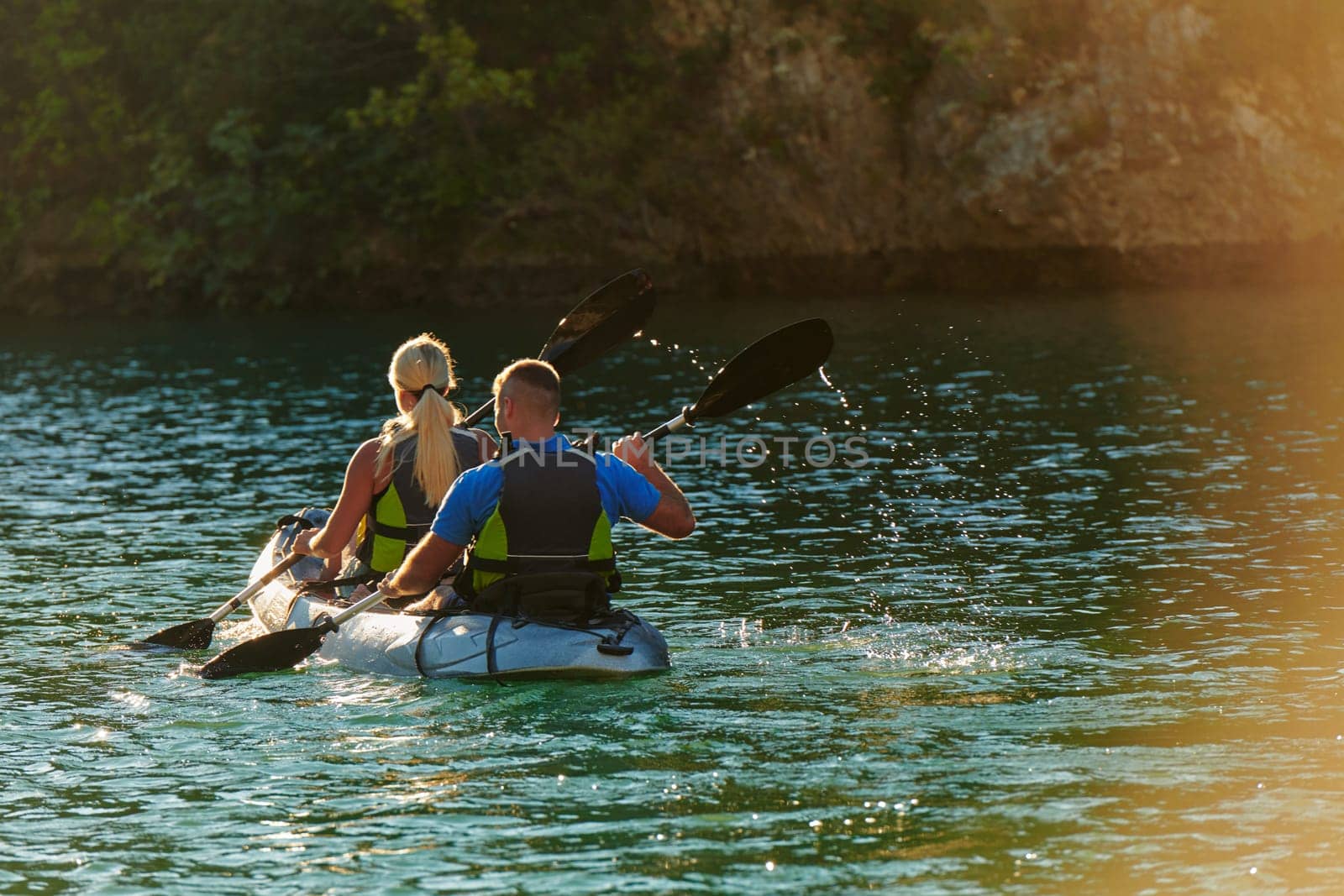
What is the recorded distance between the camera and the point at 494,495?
8750 mm

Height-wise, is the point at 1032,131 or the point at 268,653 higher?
the point at 1032,131

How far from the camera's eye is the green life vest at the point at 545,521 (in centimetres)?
867

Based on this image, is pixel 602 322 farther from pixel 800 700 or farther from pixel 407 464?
pixel 800 700

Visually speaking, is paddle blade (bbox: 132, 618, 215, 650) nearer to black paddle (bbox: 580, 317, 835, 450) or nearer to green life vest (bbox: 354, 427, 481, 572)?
green life vest (bbox: 354, 427, 481, 572)

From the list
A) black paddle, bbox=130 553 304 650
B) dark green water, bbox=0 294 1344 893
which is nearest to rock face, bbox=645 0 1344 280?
dark green water, bbox=0 294 1344 893

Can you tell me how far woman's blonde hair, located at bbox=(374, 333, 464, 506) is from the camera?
30.9ft

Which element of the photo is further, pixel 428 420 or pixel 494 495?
pixel 428 420

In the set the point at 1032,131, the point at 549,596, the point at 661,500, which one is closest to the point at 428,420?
the point at 549,596

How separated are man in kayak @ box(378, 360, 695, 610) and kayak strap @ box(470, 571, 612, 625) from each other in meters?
0.04

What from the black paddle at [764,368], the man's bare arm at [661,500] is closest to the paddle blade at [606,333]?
the black paddle at [764,368]

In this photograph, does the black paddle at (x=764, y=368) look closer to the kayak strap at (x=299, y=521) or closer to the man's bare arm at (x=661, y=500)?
the man's bare arm at (x=661, y=500)

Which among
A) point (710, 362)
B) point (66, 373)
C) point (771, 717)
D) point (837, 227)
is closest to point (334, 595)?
point (771, 717)

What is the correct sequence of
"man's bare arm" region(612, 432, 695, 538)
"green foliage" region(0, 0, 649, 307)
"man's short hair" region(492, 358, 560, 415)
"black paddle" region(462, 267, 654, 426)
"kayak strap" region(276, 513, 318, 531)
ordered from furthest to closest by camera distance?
"green foliage" region(0, 0, 649, 307)
"black paddle" region(462, 267, 654, 426)
"kayak strap" region(276, 513, 318, 531)
"man's bare arm" region(612, 432, 695, 538)
"man's short hair" region(492, 358, 560, 415)

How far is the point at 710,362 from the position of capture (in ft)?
88.1
